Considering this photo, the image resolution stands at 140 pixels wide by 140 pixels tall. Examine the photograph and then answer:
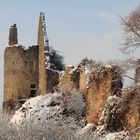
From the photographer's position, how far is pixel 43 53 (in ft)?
166

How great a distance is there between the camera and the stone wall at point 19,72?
5178 centimetres

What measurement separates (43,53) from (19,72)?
2.52 meters

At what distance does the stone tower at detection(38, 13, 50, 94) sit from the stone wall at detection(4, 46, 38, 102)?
1.05 m

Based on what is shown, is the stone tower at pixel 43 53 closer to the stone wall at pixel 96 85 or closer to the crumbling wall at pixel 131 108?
the stone wall at pixel 96 85

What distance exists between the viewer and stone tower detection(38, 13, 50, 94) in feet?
160

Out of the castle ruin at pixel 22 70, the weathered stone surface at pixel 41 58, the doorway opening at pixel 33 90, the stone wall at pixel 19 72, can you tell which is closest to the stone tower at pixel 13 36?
the weathered stone surface at pixel 41 58

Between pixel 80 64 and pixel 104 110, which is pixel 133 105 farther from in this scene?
pixel 80 64

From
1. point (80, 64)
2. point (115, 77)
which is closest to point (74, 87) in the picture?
point (80, 64)

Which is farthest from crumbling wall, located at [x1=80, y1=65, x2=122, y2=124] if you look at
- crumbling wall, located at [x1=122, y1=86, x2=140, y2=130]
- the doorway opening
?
the doorway opening

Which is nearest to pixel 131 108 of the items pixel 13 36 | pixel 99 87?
pixel 99 87

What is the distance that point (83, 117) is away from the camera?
39.2 metres

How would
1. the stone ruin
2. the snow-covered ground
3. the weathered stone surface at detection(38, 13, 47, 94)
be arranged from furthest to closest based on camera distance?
the weathered stone surface at detection(38, 13, 47, 94), the snow-covered ground, the stone ruin

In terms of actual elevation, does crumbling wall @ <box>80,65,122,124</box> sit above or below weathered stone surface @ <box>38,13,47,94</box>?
below

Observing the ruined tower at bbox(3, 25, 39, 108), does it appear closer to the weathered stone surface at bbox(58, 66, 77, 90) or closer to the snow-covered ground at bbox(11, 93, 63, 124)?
the weathered stone surface at bbox(58, 66, 77, 90)
